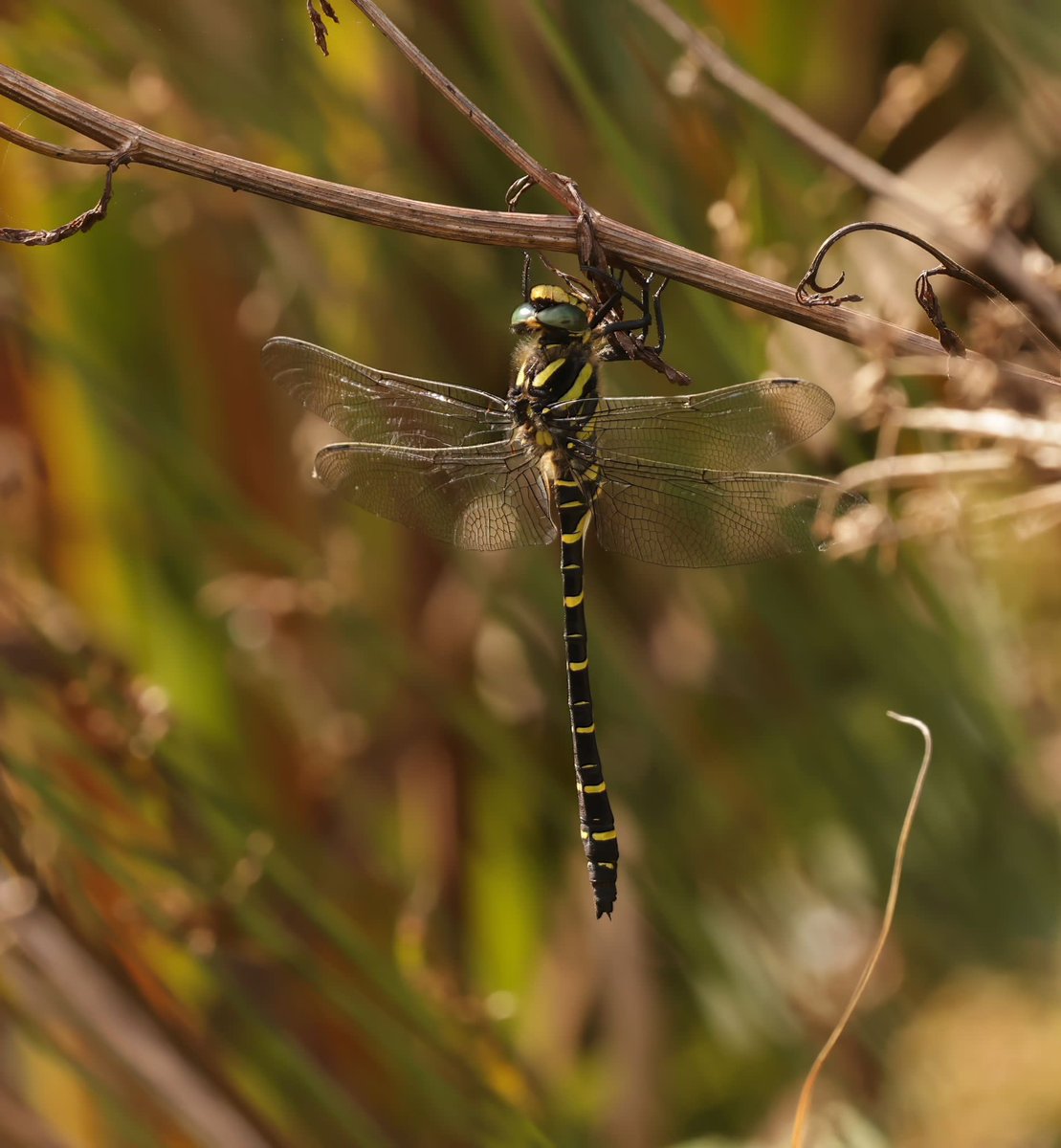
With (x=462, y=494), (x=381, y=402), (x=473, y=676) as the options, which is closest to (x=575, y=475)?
(x=462, y=494)

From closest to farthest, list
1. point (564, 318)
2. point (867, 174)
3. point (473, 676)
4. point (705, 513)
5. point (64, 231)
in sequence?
point (64, 231), point (867, 174), point (564, 318), point (705, 513), point (473, 676)

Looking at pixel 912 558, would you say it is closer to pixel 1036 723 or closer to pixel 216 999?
pixel 1036 723

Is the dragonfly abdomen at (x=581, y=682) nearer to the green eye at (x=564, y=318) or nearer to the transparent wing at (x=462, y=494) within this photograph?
the transparent wing at (x=462, y=494)

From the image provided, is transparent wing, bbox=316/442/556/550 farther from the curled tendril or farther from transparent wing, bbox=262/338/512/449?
the curled tendril

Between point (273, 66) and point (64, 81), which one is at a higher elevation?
point (273, 66)

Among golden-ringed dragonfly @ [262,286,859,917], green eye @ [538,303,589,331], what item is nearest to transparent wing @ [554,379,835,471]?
golden-ringed dragonfly @ [262,286,859,917]

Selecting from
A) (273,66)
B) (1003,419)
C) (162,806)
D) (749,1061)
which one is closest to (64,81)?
(273,66)

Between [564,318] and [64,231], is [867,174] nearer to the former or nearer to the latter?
[564,318]

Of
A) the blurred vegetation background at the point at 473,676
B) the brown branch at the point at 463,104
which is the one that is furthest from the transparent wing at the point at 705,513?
the brown branch at the point at 463,104
